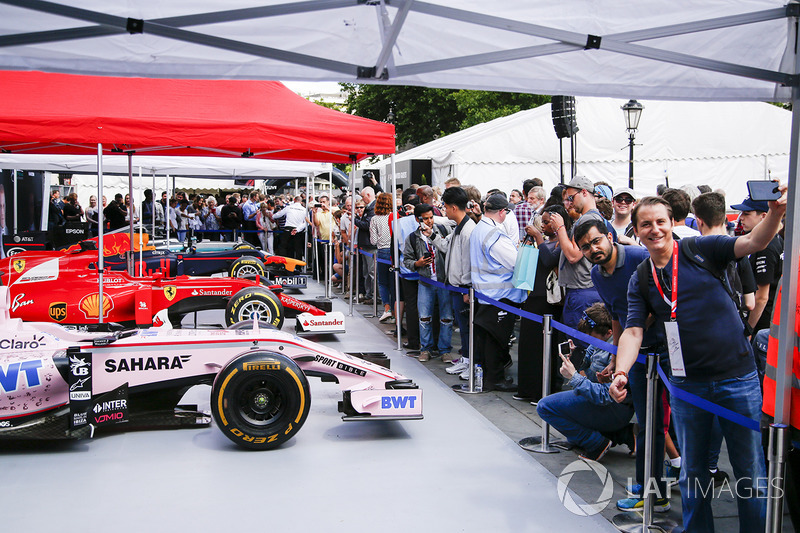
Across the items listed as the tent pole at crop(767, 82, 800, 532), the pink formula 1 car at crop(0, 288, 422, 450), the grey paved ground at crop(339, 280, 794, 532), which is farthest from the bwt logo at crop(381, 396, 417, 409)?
Result: the tent pole at crop(767, 82, 800, 532)

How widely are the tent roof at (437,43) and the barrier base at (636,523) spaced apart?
2.28 meters

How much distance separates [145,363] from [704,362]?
149 inches

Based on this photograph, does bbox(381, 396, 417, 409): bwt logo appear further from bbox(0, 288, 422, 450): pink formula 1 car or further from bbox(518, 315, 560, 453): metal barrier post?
bbox(518, 315, 560, 453): metal barrier post

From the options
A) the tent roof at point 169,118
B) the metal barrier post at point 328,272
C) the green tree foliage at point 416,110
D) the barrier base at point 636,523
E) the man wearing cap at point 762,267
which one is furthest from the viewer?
the green tree foliage at point 416,110

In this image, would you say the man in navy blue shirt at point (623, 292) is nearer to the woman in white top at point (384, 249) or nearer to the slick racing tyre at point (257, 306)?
the slick racing tyre at point (257, 306)

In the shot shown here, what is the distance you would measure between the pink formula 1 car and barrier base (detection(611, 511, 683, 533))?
68.8 inches

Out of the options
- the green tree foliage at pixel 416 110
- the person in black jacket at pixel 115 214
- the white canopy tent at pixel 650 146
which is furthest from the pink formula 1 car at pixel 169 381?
the green tree foliage at pixel 416 110

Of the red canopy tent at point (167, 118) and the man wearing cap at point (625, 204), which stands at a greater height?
the red canopy tent at point (167, 118)

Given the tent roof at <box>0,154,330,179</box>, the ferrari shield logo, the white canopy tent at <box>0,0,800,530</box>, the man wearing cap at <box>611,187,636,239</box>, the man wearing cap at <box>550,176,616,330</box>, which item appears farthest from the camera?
the tent roof at <box>0,154,330,179</box>

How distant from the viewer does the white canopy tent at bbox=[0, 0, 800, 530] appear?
342cm

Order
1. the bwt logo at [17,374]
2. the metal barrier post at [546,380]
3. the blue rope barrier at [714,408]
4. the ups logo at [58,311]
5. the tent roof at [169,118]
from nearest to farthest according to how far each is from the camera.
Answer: the blue rope barrier at [714,408] < the bwt logo at [17,374] < the metal barrier post at [546,380] < the tent roof at [169,118] < the ups logo at [58,311]

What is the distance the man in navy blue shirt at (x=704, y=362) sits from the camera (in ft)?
10.8

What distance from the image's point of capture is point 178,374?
17.6 ft

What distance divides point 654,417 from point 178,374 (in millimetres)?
3324
